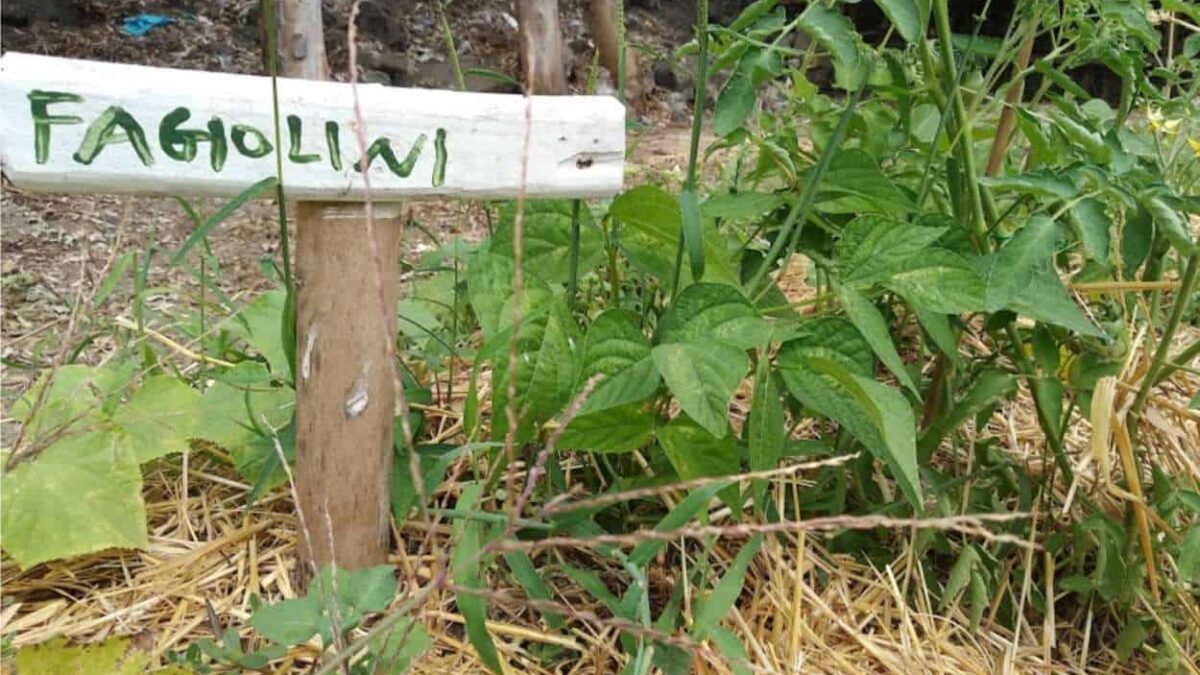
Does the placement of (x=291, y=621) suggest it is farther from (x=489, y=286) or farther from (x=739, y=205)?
(x=739, y=205)

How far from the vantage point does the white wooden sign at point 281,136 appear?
761 mm

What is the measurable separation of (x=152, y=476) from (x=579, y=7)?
5.44m

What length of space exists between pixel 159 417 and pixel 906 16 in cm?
84

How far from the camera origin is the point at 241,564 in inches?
42.3

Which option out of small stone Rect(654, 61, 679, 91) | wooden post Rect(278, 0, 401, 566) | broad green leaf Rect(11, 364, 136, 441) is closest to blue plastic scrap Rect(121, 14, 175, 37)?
small stone Rect(654, 61, 679, 91)

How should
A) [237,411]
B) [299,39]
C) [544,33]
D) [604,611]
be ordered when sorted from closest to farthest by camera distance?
1. [604,611]
2. [237,411]
3. [299,39]
4. [544,33]

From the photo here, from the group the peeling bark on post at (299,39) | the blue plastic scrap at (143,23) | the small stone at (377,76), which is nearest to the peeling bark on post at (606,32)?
the small stone at (377,76)

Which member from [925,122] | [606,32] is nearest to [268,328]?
[925,122]

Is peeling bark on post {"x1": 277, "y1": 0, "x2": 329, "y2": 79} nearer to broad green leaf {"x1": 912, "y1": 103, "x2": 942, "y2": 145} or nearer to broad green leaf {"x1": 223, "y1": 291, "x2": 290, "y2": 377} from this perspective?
broad green leaf {"x1": 223, "y1": 291, "x2": 290, "y2": 377}

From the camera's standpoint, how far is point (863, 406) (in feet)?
2.72

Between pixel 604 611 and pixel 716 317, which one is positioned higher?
pixel 716 317

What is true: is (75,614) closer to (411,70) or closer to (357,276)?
(357,276)

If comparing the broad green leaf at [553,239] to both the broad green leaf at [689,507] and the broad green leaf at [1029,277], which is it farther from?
the broad green leaf at [1029,277]

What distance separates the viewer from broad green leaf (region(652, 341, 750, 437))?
2.54 feet
